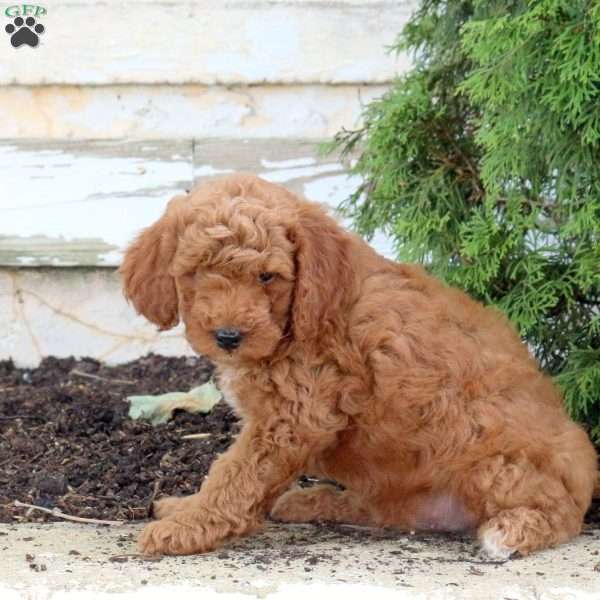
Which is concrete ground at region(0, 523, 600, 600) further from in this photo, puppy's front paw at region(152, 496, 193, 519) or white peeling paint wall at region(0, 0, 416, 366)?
white peeling paint wall at region(0, 0, 416, 366)

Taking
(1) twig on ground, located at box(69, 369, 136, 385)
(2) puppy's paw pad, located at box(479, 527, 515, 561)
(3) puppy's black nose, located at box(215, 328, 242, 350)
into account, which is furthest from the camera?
(1) twig on ground, located at box(69, 369, 136, 385)

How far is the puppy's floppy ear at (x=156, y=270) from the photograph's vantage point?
462 cm

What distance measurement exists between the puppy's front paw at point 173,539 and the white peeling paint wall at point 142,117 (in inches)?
119

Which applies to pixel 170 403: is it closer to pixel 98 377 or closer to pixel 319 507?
pixel 98 377

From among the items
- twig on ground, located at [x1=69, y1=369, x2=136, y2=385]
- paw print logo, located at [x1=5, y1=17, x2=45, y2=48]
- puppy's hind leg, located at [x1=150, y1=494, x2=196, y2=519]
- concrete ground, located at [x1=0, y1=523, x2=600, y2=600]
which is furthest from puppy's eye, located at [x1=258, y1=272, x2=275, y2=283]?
paw print logo, located at [x1=5, y1=17, x2=45, y2=48]

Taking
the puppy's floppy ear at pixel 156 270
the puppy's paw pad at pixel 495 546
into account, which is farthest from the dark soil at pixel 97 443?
the puppy's floppy ear at pixel 156 270

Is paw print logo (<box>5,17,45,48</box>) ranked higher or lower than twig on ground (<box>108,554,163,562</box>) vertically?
higher

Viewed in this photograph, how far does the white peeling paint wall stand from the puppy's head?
2719 millimetres

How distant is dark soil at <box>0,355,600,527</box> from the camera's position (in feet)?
17.9

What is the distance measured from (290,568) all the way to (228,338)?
2.85ft

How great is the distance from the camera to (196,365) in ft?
24.4

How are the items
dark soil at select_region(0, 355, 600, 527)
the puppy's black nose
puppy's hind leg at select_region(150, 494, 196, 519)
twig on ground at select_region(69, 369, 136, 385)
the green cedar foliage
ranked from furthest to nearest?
twig on ground at select_region(69, 369, 136, 385) < dark soil at select_region(0, 355, 600, 527) < the green cedar foliage < puppy's hind leg at select_region(150, 494, 196, 519) < the puppy's black nose

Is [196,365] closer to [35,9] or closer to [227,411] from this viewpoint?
[227,411]

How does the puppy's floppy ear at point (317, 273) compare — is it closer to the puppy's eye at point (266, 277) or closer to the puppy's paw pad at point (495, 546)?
the puppy's eye at point (266, 277)
